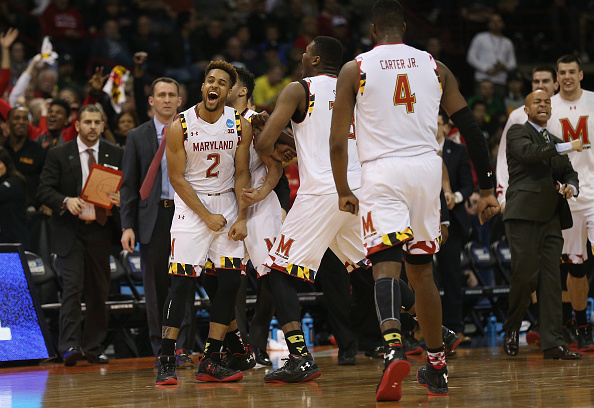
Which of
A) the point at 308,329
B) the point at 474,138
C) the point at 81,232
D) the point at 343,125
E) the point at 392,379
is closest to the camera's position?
the point at 392,379

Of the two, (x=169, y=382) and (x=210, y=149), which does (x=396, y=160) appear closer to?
(x=210, y=149)

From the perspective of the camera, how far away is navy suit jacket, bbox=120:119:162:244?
7742 millimetres

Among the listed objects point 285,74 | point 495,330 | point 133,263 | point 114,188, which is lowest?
point 495,330

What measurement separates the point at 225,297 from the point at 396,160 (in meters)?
1.83

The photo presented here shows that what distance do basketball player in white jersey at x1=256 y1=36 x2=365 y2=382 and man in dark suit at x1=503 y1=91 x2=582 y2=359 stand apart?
2.22 meters

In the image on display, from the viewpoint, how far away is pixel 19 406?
16.9 ft

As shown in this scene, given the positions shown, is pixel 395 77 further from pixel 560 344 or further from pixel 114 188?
pixel 114 188

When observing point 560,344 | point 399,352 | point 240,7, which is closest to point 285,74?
point 240,7

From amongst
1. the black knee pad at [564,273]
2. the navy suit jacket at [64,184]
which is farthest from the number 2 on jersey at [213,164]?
the black knee pad at [564,273]

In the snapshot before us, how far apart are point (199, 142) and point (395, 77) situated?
67.7 inches

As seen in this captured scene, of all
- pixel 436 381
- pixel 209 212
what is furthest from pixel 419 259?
pixel 209 212

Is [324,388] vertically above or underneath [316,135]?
underneath

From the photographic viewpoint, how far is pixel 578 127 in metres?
8.43

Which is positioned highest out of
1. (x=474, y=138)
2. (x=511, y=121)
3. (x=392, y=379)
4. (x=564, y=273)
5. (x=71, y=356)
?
(x=511, y=121)
